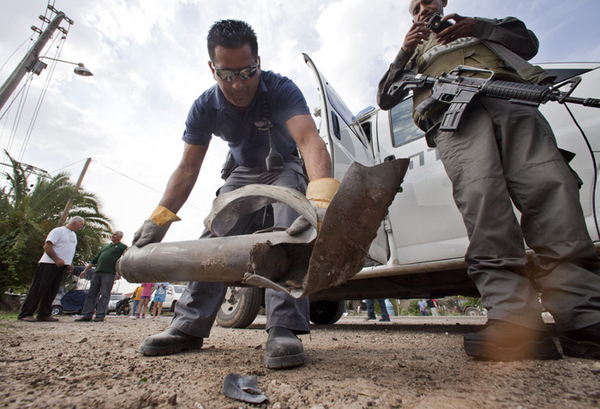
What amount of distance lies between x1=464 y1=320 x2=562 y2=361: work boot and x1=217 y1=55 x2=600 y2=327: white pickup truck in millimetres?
930

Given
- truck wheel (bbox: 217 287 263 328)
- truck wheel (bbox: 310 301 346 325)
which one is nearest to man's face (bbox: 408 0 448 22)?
truck wheel (bbox: 217 287 263 328)

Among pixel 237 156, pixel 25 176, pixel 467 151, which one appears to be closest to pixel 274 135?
pixel 237 156

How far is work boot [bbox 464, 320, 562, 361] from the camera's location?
44.1 inches

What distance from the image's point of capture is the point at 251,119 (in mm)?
1761

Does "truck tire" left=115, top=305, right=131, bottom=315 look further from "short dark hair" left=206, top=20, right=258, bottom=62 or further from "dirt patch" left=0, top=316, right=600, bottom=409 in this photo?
"short dark hair" left=206, top=20, right=258, bottom=62

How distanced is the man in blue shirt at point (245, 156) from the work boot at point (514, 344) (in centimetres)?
69

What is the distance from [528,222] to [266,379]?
1.24m

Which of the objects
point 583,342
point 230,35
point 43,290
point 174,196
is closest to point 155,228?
point 174,196

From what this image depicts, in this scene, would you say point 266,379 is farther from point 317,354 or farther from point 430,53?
point 430,53

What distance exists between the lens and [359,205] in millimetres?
852

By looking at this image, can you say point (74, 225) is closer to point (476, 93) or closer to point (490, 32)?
point (476, 93)

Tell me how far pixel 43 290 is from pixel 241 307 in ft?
10.2

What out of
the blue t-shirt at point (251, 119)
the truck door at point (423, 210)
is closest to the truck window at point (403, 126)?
the truck door at point (423, 210)

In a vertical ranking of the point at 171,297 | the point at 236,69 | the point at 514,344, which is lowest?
the point at 514,344
